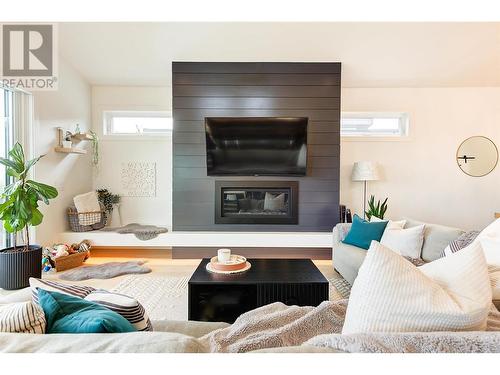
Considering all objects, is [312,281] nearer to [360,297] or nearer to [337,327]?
[337,327]

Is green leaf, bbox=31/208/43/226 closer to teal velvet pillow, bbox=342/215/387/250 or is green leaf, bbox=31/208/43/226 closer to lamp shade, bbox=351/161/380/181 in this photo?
teal velvet pillow, bbox=342/215/387/250

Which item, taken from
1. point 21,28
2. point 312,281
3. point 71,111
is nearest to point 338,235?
point 312,281

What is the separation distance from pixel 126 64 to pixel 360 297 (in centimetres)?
407

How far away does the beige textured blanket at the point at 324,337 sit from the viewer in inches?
26.4

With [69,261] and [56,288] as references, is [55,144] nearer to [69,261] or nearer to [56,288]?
[69,261]

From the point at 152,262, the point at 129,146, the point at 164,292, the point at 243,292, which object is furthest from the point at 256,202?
the point at 129,146

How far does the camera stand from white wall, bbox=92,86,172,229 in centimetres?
434

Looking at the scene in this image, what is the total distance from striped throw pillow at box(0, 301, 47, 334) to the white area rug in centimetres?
161

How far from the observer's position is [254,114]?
385 cm

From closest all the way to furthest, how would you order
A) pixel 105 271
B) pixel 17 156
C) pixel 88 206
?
pixel 17 156, pixel 105 271, pixel 88 206

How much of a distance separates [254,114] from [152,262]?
91.0 inches

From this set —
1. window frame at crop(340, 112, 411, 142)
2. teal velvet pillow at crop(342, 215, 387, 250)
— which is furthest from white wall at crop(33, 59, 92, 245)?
window frame at crop(340, 112, 411, 142)

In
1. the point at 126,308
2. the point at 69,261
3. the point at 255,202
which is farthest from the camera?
the point at 255,202
